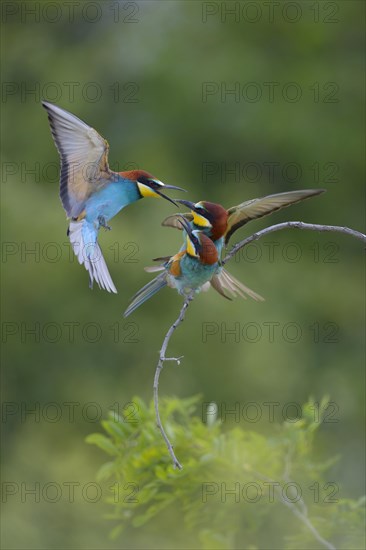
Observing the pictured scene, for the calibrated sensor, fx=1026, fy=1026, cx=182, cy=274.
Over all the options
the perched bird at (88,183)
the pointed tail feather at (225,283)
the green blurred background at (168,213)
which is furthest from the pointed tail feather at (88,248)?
the green blurred background at (168,213)

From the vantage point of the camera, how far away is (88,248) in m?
1.07

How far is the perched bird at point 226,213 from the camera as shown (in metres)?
1.32

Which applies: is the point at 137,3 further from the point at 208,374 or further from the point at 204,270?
the point at 204,270

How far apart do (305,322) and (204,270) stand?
5.35m

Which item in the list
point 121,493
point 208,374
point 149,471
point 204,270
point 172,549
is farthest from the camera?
point 208,374

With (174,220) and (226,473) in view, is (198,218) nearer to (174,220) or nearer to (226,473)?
(174,220)

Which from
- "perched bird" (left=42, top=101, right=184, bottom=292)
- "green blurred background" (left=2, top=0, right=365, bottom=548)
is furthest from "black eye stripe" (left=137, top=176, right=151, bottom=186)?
"green blurred background" (left=2, top=0, right=365, bottom=548)

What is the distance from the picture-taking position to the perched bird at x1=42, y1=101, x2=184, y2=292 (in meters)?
1.08

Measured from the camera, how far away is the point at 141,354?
6441mm

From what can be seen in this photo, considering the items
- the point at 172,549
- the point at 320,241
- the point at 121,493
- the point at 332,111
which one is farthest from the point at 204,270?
the point at 332,111

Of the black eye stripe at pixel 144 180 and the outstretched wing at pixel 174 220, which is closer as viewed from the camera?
the black eye stripe at pixel 144 180

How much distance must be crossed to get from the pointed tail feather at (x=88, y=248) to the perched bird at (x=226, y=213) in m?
0.23

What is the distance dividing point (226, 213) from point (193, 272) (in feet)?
0.43

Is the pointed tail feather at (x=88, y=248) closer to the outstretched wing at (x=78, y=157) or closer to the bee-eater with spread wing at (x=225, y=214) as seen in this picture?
the outstretched wing at (x=78, y=157)
